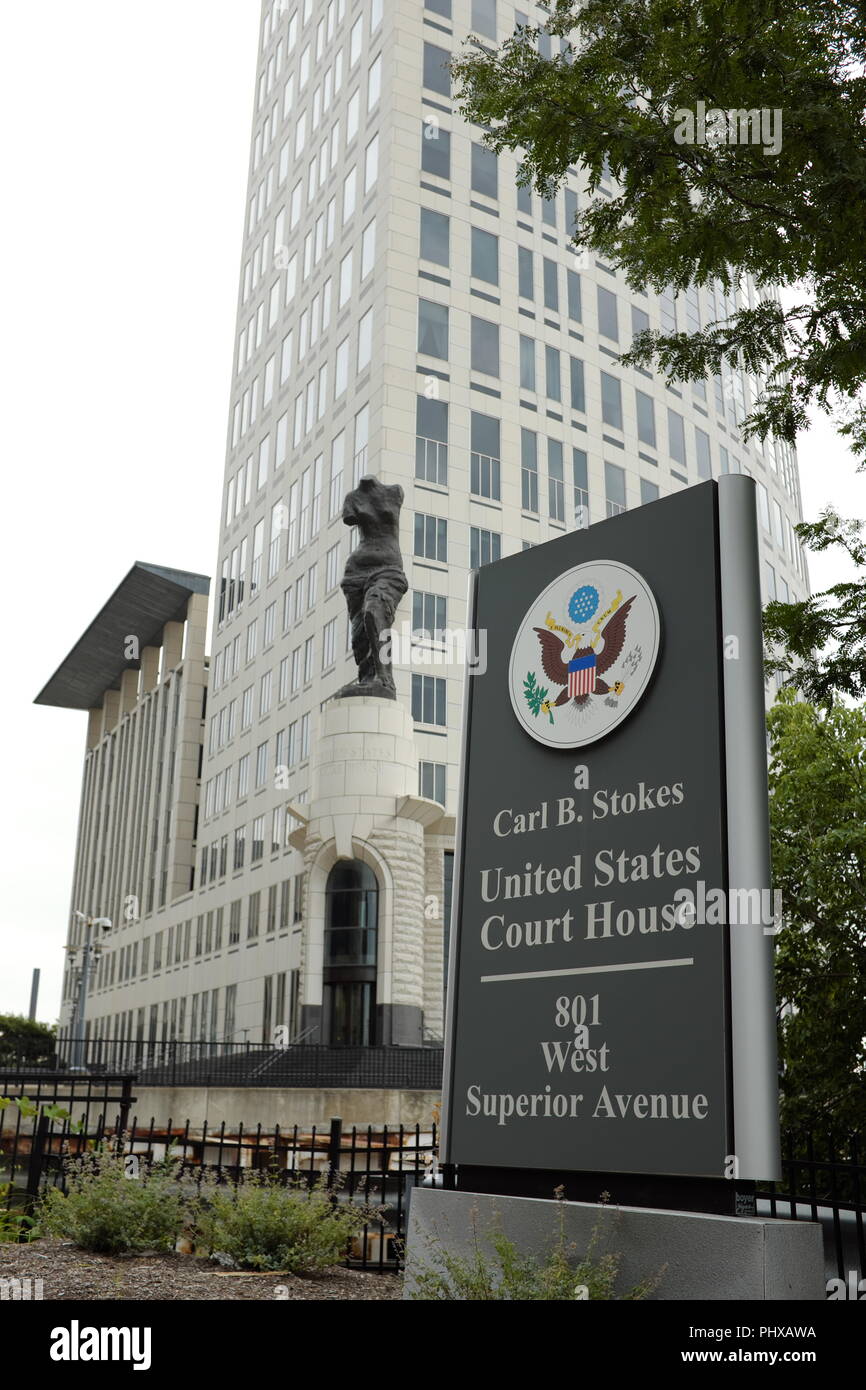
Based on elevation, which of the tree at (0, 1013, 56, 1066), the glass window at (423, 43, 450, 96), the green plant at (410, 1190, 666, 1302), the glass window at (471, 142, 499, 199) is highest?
the glass window at (423, 43, 450, 96)

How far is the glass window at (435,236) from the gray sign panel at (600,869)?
45177 mm

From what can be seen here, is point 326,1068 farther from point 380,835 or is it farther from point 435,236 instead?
point 435,236

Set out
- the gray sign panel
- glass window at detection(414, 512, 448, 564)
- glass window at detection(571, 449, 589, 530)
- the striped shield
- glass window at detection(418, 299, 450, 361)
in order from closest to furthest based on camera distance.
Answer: the gray sign panel, the striped shield, glass window at detection(414, 512, 448, 564), glass window at detection(418, 299, 450, 361), glass window at detection(571, 449, 589, 530)

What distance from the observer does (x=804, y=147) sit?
712 cm

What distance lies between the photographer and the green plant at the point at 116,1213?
27.6 feet

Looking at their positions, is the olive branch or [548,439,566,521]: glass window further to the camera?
[548,439,566,521]: glass window

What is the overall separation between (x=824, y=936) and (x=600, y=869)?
7.53 meters

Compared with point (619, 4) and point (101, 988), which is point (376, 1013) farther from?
point (101, 988)

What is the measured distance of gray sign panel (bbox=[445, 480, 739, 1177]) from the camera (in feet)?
19.2

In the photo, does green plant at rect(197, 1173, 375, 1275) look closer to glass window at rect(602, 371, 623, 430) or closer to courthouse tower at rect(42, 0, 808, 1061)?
courthouse tower at rect(42, 0, 808, 1061)

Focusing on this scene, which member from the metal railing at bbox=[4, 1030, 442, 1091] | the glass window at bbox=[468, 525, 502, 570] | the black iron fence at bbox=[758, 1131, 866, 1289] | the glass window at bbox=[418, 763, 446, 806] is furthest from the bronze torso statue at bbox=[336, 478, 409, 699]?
the black iron fence at bbox=[758, 1131, 866, 1289]

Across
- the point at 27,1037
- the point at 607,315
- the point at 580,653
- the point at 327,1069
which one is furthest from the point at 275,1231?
the point at 27,1037

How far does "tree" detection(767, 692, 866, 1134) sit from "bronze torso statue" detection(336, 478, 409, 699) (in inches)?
780

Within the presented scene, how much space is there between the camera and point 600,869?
650 centimetres
